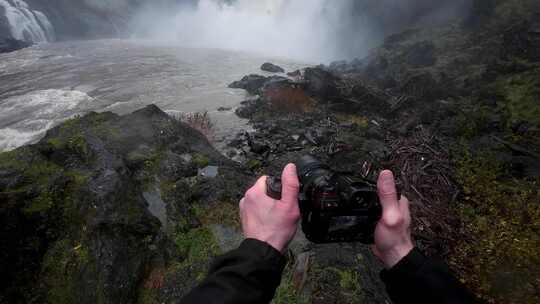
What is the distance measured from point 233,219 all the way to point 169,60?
1081 inches

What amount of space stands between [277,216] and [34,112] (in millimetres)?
15782

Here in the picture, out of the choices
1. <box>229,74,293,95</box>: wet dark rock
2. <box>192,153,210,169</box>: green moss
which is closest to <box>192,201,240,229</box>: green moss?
<box>192,153,210,169</box>: green moss

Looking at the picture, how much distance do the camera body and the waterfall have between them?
1932 inches

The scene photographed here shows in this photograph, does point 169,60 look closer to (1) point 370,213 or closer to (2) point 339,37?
(2) point 339,37

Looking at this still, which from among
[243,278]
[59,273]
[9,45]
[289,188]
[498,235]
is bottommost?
[9,45]

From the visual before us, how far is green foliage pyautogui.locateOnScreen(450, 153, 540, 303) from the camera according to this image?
4164 millimetres

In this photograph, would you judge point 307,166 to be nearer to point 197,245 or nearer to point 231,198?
point 197,245

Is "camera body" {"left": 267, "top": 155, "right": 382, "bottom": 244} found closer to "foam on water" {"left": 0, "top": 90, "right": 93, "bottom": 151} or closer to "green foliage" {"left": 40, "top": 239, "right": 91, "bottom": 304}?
"green foliage" {"left": 40, "top": 239, "right": 91, "bottom": 304}

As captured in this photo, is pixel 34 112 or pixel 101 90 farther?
pixel 101 90

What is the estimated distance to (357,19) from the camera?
38.7 m

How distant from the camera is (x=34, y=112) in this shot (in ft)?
41.9

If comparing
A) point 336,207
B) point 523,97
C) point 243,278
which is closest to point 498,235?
point 336,207

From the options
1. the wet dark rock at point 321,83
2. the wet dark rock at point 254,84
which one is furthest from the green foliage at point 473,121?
the wet dark rock at point 254,84

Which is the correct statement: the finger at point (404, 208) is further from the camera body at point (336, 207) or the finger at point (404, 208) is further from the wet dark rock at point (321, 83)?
the wet dark rock at point (321, 83)
